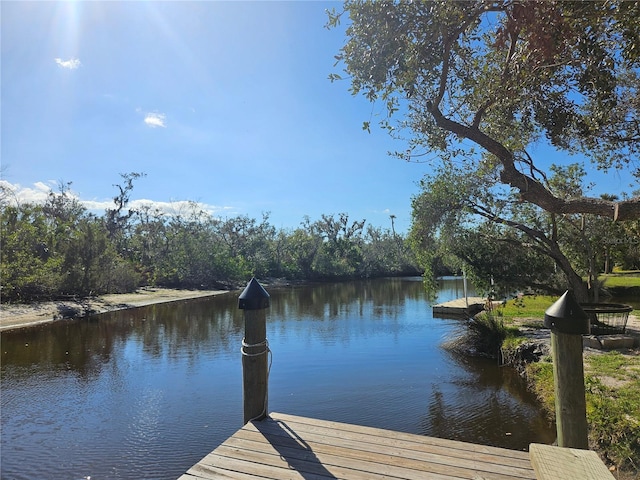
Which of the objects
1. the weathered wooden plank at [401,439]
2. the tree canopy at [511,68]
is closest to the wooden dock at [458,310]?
the tree canopy at [511,68]

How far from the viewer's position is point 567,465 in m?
1.91

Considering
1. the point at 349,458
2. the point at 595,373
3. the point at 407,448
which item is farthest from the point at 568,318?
the point at 595,373

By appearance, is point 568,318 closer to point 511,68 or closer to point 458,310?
point 511,68

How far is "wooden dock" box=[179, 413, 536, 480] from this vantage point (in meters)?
2.62

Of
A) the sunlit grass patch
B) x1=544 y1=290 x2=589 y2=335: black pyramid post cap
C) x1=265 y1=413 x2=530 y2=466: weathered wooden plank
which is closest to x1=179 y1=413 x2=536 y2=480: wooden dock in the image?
x1=265 y1=413 x2=530 y2=466: weathered wooden plank

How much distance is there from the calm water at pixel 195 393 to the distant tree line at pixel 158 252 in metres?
5.49

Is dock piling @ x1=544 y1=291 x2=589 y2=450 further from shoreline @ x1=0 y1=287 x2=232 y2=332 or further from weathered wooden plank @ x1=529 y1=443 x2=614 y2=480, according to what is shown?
shoreline @ x1=0 y1=287 x2=232 y2=332

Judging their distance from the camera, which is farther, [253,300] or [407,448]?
[253,300]

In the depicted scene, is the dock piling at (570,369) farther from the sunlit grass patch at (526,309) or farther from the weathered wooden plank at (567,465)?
the sunlit grass patch at (526,309)

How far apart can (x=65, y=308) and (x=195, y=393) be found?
14.6 meters

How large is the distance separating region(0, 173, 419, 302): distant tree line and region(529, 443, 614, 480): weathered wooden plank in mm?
13040

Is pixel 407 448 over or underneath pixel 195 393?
over

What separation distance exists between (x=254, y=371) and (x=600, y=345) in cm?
851

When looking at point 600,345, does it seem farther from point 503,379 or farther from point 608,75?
point 608,75
